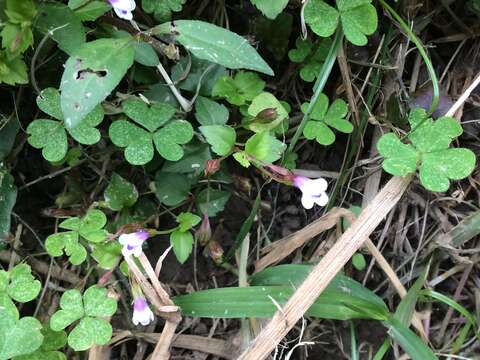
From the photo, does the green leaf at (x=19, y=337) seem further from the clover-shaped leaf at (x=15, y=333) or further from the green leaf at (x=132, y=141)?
the green leaf at (x=132, y=141)

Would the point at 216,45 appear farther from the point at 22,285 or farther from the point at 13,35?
the point at 22,285

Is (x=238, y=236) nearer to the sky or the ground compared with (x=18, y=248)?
nearer to the sky

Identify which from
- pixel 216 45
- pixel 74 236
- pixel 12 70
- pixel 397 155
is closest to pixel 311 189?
pixel 397 155

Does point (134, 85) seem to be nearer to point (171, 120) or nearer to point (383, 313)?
point (171, 120)

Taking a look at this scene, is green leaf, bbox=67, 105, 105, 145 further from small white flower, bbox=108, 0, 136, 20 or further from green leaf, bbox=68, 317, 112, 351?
green leaf, bbox=68, 317, 112, 351

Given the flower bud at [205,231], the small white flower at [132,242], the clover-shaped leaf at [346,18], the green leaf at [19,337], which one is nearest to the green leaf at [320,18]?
the clover-shaped leaf at [346,18]

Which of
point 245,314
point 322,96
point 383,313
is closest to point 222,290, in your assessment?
point 245,314
